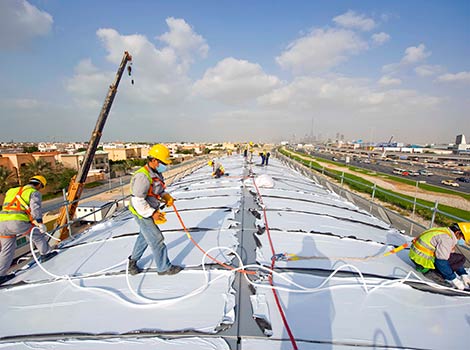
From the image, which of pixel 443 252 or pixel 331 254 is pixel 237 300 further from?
pixel 443 252

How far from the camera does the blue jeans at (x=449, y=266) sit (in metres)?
2.69

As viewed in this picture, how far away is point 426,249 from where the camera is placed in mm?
2936

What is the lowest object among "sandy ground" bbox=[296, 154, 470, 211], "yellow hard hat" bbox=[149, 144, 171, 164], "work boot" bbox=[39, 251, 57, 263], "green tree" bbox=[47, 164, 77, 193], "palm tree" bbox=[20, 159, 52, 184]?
"sandy ground" bbox=[296, 154, 470, 211]

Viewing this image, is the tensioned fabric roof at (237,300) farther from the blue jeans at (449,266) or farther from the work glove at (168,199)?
the work glove at (168,199)

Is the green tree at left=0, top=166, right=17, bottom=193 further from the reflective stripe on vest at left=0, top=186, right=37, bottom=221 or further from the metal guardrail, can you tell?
the metal guardrail

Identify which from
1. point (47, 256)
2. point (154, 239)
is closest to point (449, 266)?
point (154, 239)

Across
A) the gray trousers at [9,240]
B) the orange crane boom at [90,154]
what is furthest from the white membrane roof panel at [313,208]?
the orange crane boom at [90,154]

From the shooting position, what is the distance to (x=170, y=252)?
3396 mm

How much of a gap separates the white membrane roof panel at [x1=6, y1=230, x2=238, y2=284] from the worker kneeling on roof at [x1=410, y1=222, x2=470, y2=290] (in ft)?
8.69

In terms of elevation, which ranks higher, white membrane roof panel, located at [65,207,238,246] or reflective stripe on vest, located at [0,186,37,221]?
reflective stripe on vest, located at [0,186,37,221]

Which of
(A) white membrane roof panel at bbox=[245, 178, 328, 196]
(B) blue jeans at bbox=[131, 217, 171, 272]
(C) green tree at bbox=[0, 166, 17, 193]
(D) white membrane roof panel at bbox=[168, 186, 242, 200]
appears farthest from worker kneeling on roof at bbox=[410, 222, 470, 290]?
(C) green tree at bbox=[0, 166, 17, 193]

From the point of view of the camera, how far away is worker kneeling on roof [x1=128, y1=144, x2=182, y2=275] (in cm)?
262

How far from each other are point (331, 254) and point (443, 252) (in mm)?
1357

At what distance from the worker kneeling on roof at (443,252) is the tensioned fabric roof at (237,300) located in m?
0.26
